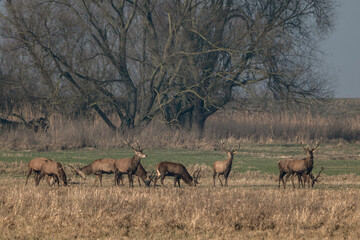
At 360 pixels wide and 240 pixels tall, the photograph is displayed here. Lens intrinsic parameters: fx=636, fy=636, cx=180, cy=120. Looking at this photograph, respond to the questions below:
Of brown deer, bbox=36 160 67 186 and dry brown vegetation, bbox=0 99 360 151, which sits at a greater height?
dry brown vegetation, bbox=0 99 360 151

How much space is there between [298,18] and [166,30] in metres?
9.02

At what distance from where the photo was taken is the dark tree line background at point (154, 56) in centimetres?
3916

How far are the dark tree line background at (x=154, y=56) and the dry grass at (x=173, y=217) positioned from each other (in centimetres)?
2435

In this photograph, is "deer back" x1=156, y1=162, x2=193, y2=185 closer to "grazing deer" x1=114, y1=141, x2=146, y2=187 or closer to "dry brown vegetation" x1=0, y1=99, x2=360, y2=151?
"grazing deer" x1=114, y1=141, x2=146, y2=187

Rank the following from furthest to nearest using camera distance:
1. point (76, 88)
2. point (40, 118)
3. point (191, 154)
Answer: point (76, 88)
point (40, 118)
point (191, 154)

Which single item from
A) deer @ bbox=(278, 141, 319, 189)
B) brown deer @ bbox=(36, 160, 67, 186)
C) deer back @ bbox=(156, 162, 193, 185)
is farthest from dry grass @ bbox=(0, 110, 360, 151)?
deer @ bbox=(278, 141, 319, 189)

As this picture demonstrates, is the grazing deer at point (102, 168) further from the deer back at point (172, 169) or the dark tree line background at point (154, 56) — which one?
the dark tree line background at point (154, 56)

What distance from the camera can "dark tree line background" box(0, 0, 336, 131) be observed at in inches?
1542

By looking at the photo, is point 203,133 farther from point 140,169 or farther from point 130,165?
point 130,165

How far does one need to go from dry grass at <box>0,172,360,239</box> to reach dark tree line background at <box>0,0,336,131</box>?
959 inches

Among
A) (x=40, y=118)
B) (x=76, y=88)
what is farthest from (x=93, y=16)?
(x=40, y=118)

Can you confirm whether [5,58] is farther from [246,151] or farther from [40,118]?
[246,151]

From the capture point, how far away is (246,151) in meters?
36.2

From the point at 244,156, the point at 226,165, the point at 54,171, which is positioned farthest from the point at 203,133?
the point at 54,171
